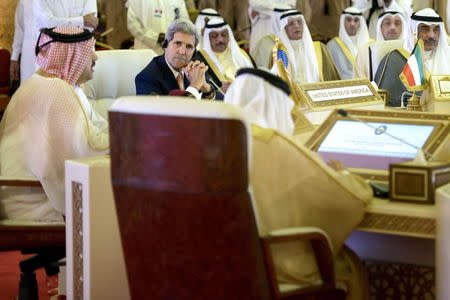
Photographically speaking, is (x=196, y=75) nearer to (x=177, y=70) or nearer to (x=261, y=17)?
(x=177, y=70)

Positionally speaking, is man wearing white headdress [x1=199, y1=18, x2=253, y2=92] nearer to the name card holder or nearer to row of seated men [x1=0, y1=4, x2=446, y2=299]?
row of seated men [x1=0, y1=4, x2=446, y2=299]

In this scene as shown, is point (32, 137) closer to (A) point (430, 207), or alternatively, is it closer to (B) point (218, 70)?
(A) point (430, 207)

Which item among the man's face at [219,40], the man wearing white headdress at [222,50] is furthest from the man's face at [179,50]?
the man's face at [219,40]

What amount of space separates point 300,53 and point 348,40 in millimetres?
1754

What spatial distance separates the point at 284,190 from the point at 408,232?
421mm

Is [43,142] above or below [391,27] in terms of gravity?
above

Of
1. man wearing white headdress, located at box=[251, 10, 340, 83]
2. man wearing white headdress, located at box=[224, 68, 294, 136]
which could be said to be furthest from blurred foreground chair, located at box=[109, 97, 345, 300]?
man wearing white headdress, located at box=[251, 10, 340, 83]

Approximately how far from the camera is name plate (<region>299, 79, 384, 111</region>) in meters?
5.04

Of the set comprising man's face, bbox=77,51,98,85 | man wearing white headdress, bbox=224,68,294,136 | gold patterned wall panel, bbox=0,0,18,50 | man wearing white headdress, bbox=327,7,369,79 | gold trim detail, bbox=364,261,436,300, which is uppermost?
man wearing white headdress, bbox=224,68,294,136

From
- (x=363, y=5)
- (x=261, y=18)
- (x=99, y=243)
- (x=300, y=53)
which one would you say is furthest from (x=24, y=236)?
(x=363, y=5)

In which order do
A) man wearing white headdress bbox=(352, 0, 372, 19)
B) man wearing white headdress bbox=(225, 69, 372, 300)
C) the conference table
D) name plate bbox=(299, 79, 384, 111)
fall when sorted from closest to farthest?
man wearing white headdress bbox=(225, 69, 372, 300)
the conference table
name plate bbox=(299, 79, 384, 111)
man wearing white headdress bbox=(352, 0, 372, 19)

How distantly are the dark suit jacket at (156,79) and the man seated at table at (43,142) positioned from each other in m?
1.06

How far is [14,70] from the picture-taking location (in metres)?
9.12

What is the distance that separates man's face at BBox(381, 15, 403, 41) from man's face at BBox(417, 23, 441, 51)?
251cm
